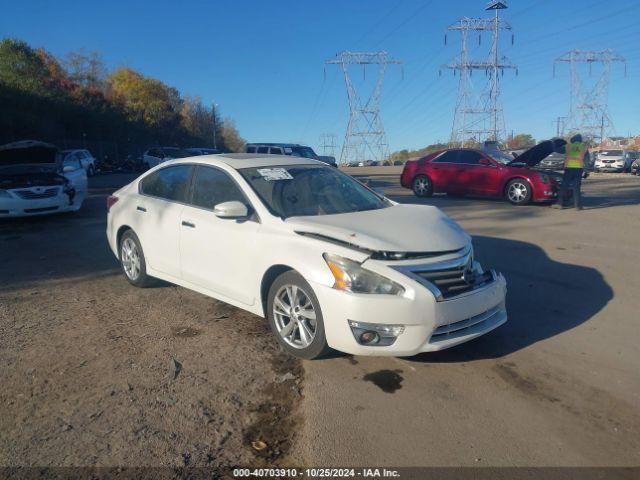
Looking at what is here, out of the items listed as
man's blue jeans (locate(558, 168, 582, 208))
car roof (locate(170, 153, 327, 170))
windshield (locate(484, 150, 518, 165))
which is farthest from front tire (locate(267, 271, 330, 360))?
windshield (locate(484, 150, 518, 165))

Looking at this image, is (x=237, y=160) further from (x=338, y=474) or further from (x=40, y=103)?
(x=40, y=103)

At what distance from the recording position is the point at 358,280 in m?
3.62

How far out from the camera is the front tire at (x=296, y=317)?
381 cm

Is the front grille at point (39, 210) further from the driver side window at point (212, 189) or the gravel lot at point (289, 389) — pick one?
the driver side window at point (212, 189)

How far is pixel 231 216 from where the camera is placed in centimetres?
434

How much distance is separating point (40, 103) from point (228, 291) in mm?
36726

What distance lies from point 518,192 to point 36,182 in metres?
11.5

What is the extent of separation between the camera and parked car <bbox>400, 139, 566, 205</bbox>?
1296 centimetres

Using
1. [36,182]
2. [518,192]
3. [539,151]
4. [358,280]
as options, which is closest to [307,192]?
[358,280]

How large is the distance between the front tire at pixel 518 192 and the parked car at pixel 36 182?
10.9 meters

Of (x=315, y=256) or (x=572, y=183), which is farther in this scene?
(x=572, y=183)

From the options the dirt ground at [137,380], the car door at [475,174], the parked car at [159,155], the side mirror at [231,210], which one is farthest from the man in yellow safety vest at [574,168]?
the parked car at [159,155]

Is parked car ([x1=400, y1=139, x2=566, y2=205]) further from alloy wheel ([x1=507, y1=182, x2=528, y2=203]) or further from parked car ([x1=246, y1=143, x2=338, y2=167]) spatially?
parked car ([x1=246, y1=143, x2=338, y2=167])

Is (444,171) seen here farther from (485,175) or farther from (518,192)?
(518,192)
